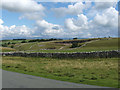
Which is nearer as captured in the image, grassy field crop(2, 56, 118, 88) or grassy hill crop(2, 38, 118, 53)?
grassy field crop(2, 56, 118, 88)

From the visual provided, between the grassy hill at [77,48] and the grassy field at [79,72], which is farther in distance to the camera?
the grassy hill at [77,48]

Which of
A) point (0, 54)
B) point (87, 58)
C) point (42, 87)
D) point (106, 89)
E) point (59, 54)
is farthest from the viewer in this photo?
point (0, 54)

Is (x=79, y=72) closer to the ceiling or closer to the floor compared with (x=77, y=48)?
closer to the floor

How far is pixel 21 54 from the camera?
115ft

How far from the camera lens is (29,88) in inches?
344

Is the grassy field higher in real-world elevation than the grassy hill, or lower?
lower

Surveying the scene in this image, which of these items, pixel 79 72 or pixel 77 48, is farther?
pixel 77 48

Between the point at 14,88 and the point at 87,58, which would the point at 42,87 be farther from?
the point at 87,58

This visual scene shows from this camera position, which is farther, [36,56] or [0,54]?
[0,54]

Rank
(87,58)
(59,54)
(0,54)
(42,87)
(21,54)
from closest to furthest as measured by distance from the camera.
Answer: (42,87)
(87,58)
(59,54)
(21,54)
(0,54)

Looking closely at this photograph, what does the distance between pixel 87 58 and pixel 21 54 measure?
16690 millimetres

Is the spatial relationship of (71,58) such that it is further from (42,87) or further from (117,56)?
(42,87)

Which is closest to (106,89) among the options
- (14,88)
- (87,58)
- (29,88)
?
(29,88)

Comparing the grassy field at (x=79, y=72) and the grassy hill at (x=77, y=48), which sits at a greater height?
the grassy hill at (x=77, y=48)
